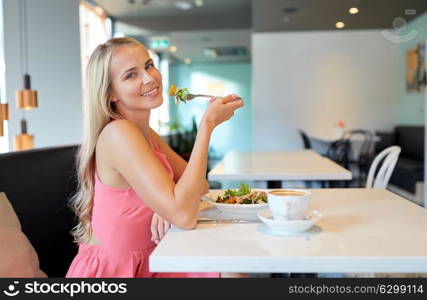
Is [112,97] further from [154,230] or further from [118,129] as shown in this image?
[154,230]

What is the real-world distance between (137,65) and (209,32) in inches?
256

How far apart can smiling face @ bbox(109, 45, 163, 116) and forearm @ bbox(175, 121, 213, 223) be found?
0.75ft

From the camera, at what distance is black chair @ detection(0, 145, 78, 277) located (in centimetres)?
140

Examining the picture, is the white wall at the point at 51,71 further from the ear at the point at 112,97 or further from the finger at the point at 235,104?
the finger at the point at 235,104

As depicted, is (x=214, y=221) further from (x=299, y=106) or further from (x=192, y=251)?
(x=299, y=106)

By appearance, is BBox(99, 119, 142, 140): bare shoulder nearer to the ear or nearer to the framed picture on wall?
the ear

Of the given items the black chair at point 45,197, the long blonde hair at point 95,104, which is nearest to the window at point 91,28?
the black chair at point 45,197

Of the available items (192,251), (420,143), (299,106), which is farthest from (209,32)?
(192,251)

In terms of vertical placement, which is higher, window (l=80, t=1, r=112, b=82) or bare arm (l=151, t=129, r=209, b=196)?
window (l=80, t=1, r=112, b=82)

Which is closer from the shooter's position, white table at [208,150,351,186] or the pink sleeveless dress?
the pink sleeveless dress

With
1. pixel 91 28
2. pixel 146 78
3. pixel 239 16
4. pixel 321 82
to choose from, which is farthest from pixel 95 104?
pixel 321 82

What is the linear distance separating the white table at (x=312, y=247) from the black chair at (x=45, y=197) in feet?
2.30

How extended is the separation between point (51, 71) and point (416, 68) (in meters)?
4.92

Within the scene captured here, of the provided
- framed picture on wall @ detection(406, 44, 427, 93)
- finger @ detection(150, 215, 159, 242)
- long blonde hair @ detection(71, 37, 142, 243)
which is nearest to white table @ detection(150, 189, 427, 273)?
finger @ detection(150, 215, 159, 242)
